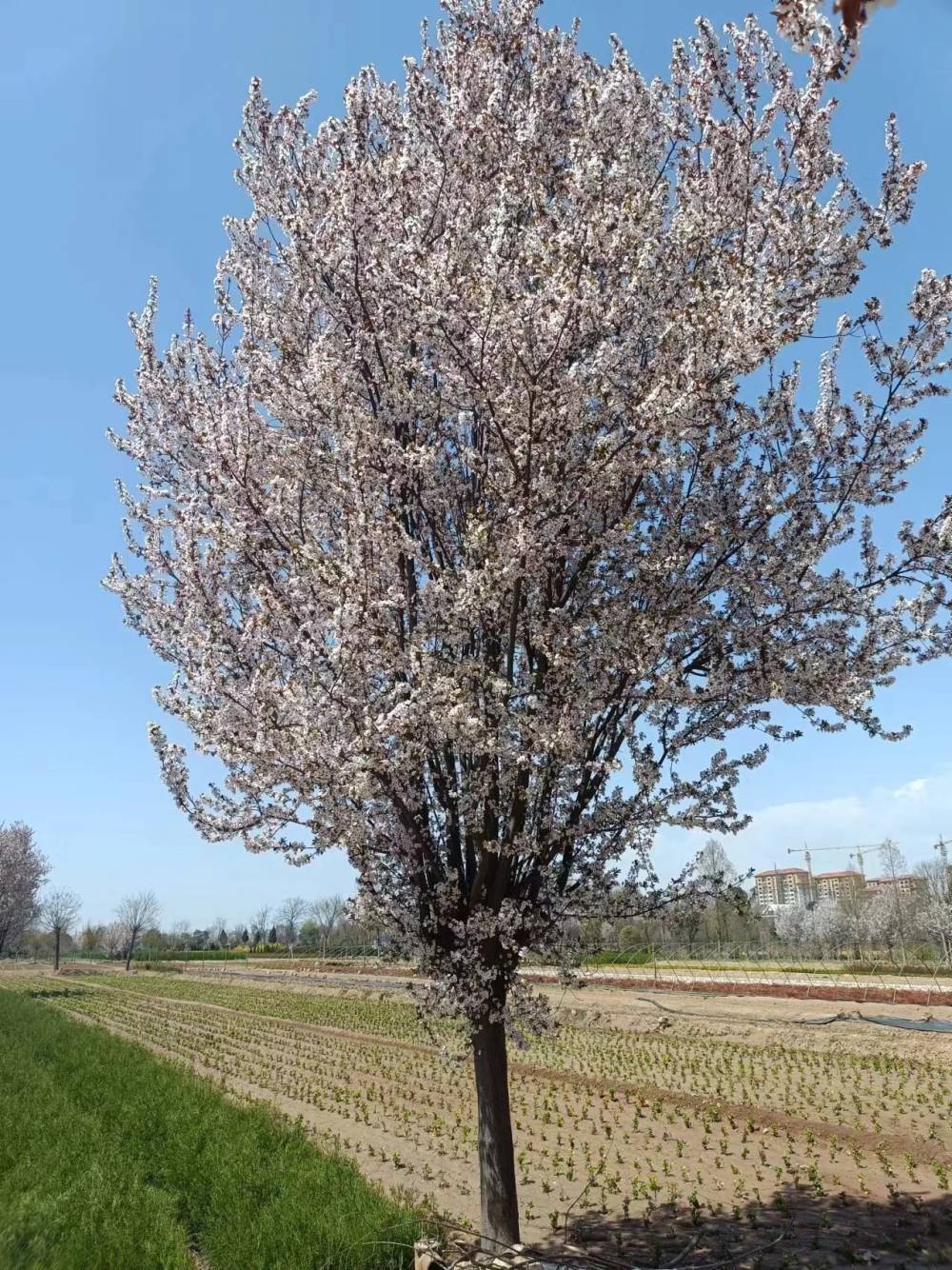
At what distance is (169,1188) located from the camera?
1023 centimetres

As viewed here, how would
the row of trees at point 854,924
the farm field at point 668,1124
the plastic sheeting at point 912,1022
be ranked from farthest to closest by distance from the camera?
the row of trees at point 854,924 < the plastic sheeting at point 912,1022 < the farm field at point 668,1124

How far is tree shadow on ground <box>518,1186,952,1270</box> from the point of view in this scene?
9.38 m

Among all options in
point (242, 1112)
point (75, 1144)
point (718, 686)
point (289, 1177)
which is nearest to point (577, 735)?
point (718, 686)

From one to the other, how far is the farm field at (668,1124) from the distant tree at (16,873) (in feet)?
167

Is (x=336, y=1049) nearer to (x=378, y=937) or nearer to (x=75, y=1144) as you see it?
(x=75, y=1144)

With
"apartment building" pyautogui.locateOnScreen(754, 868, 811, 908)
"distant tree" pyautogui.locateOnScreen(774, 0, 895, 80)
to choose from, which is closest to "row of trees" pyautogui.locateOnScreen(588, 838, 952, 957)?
"distant tree" pyautogui.locateOnScreen(774, 0, 895, 80)

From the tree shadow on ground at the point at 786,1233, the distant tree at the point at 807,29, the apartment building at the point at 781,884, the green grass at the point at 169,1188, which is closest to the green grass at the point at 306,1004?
the green grass at the point at 169,1188

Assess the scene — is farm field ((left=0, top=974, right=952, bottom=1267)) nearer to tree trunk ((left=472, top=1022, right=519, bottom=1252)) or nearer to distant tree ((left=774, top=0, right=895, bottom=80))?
tree trunk ((left=472, top=1022, right=519, bottom=1252))

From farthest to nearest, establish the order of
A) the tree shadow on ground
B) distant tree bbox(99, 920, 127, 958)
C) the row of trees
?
distant tree bbox(99, 920, 127, 958)
the row of trees
the tree shadow on ground

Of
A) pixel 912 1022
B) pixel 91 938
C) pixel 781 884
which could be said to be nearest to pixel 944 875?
pixel 912 1022

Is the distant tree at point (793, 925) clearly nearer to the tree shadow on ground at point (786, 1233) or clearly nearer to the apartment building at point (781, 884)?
the tree shadow on ground at point (786, 1233)

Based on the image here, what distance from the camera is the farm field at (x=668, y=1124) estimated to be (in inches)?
412

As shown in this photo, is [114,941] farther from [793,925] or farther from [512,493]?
[512,493]

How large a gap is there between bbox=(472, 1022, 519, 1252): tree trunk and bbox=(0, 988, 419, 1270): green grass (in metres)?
0.81
